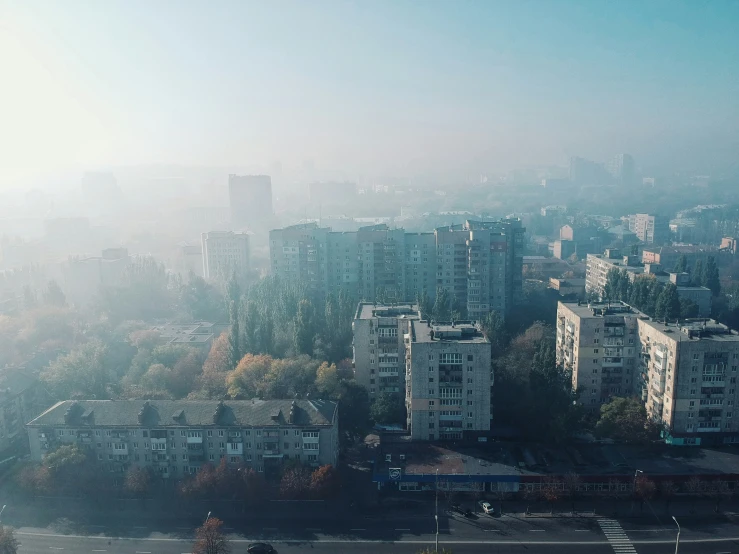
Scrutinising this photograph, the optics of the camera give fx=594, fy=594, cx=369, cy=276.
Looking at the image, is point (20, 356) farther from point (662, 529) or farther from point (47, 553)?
point (662, 529)

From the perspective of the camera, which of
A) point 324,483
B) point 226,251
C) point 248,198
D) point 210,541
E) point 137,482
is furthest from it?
point 248,198

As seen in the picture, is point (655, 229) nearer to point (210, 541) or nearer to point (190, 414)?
point (190, 414)

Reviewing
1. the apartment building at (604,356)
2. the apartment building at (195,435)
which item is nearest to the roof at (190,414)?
the apartment building at (195,435)

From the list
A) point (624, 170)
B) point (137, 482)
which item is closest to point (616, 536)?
point (137, 482)

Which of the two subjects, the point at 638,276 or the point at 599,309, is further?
the point at 638,276

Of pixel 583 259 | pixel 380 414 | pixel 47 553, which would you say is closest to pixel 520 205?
pixel 583 259

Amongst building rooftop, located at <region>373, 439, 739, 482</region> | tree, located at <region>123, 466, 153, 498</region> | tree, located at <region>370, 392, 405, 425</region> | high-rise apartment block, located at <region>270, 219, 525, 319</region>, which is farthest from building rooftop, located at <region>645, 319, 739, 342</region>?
tree, located at <region>123, 466, 153, 498</region>

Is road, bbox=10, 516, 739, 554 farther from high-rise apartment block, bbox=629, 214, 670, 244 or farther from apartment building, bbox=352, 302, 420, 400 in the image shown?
high-rise apartment block, bbox=629, 214, 670, 244

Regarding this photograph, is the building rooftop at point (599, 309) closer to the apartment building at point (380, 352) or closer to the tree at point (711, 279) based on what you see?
the apartment building at point (380, 352)
